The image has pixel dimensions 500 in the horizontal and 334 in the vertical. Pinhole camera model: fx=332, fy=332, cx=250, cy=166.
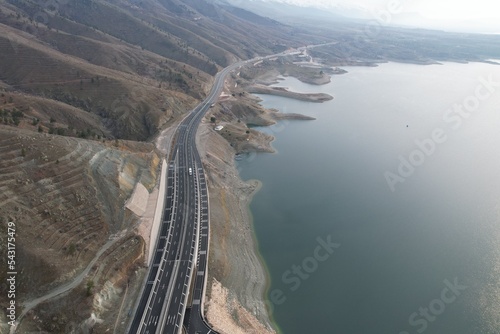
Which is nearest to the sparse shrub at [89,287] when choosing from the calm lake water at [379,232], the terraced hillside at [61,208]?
the terraced hillside at [61,208]

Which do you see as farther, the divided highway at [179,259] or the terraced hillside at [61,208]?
the divided highway at [179,259]

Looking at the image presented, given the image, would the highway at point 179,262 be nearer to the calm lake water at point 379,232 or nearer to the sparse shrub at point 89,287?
the sparse shrub at point 89,287

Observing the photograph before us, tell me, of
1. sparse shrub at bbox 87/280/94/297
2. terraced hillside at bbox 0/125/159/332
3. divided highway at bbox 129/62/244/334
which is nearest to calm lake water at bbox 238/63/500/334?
divided highway at bbox 129/62/244/334

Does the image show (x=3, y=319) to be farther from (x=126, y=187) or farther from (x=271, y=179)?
(x=271, y=179)

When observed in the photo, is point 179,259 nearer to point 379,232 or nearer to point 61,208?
point 61,208

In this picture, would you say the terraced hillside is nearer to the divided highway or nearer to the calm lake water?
the divided highway

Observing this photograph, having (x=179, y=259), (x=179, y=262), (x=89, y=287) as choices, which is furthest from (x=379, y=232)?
A: (x=89, y=287)
